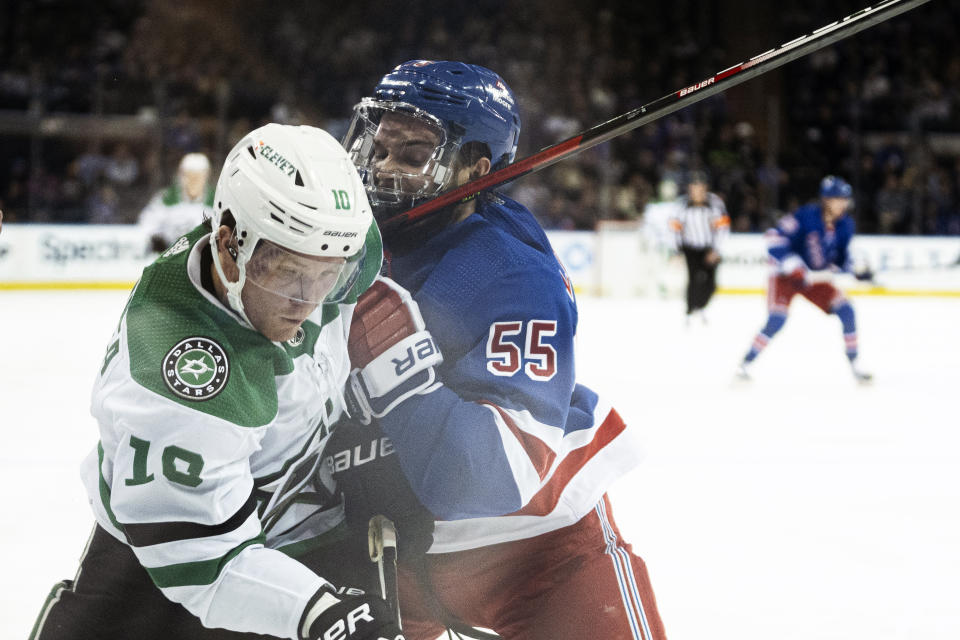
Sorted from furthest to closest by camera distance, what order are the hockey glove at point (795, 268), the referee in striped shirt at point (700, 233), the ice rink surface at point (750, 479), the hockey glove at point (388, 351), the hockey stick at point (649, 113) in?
the referee in striped shirt at point (700, 233) → the hockey glove at point (795, 268) → the ice rink surface at point (750, 479) → the hockey stick at point (649, 113) → the hockey glove at point (388, 351)

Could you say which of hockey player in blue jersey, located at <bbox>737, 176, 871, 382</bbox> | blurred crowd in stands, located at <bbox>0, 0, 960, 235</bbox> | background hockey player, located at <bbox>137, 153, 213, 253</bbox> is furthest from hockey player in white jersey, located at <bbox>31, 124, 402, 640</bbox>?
blurred crowd in stands, located at <bbox>0, 0, 960, 235</bbox>

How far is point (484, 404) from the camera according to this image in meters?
1.34

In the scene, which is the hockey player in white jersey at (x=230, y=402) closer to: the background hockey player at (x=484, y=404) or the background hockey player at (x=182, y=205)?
the background hockey player at (x=484, y=404)

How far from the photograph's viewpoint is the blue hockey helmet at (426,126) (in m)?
1.51

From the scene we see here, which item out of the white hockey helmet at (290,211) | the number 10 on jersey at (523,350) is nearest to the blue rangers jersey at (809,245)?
the number 10 on jersey at (523,350)

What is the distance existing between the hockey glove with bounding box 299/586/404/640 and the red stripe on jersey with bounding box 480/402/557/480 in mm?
304

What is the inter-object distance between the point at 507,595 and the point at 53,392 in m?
4.22

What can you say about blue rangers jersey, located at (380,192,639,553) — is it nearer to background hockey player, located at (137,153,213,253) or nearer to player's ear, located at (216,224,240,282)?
player's ear, located at (216,224,240,282)

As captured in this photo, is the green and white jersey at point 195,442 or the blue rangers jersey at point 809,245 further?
the blue rangers jersey at point 809,245

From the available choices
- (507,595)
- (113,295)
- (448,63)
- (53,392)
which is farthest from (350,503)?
(113,295)

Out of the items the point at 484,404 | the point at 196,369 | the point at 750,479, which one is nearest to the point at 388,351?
the point at 484,404

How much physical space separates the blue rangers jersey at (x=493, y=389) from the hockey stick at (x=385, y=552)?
0.27ft

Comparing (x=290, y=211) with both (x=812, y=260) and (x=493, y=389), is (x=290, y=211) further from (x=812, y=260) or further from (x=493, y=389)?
(x=812, y=260)

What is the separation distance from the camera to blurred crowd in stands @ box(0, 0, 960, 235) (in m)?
10.4
